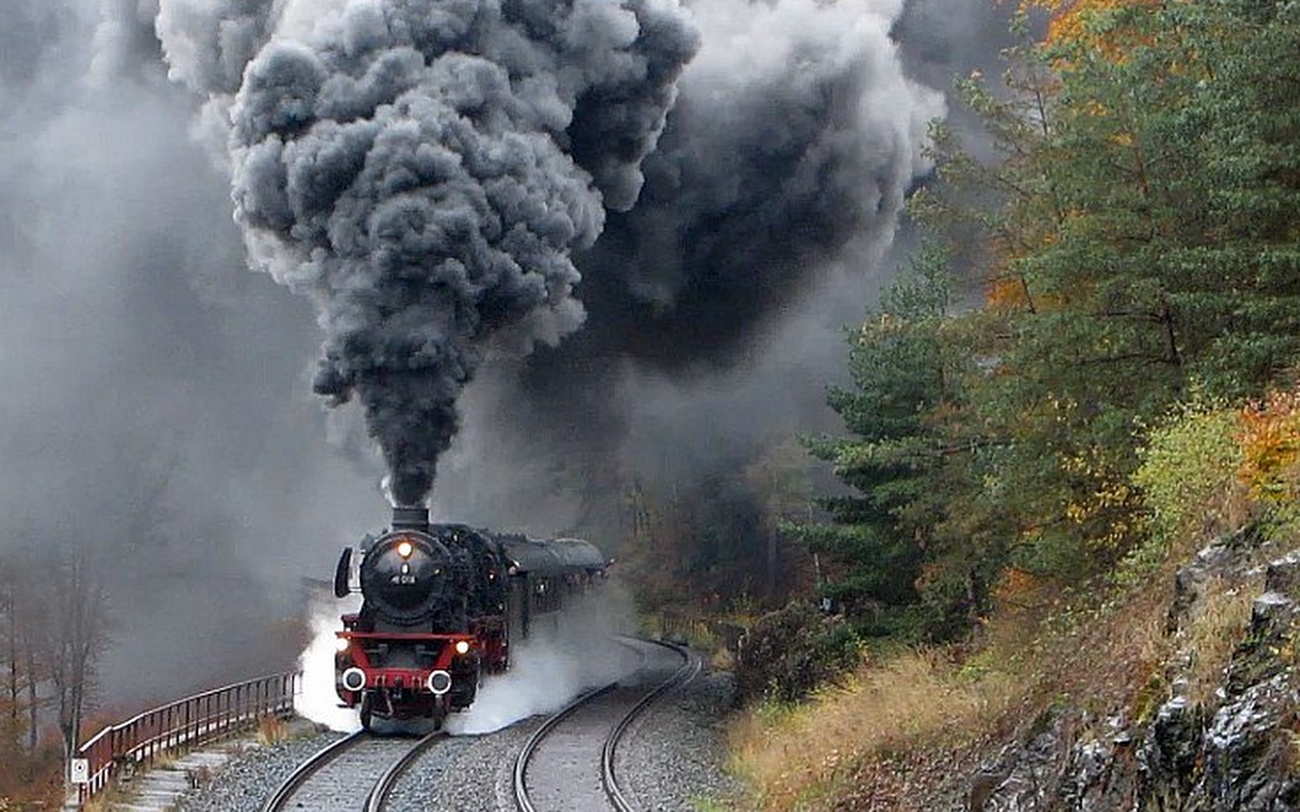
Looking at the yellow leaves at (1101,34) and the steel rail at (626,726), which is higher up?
the yellow leaves at (1101,34)

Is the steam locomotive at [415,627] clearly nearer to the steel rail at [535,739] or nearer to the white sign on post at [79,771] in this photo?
the steel rail at [535,739]

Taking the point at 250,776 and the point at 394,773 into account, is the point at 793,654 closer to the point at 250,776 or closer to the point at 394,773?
the point at 394,773

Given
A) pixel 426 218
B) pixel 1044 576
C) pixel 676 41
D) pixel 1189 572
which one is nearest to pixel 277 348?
pixel 676 41

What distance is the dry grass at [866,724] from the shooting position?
8.18m

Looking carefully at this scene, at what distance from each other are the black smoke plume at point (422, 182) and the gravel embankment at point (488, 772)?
3090mm

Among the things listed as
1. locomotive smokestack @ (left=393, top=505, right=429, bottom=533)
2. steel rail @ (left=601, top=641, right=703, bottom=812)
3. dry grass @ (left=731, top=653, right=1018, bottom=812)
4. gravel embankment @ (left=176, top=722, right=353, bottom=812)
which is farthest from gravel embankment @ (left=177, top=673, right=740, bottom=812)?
locomotive smokestack @ (left=393, top=505, right=429, bottom=533)

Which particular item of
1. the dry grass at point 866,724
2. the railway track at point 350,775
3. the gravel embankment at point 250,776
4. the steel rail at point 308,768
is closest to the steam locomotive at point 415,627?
the railway track at point 350,775

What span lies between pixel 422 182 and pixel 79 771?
781 centimetres

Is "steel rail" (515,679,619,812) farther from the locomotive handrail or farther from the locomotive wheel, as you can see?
the locomotive handrail

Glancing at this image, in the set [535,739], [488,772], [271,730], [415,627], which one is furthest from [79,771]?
[535,739]

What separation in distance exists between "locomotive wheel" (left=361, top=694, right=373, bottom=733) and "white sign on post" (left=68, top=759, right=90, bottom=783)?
382 cm

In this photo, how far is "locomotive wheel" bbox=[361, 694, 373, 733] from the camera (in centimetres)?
1379

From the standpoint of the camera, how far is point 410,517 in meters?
14.4

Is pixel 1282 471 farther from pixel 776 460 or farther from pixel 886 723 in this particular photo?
pixel 776 460
